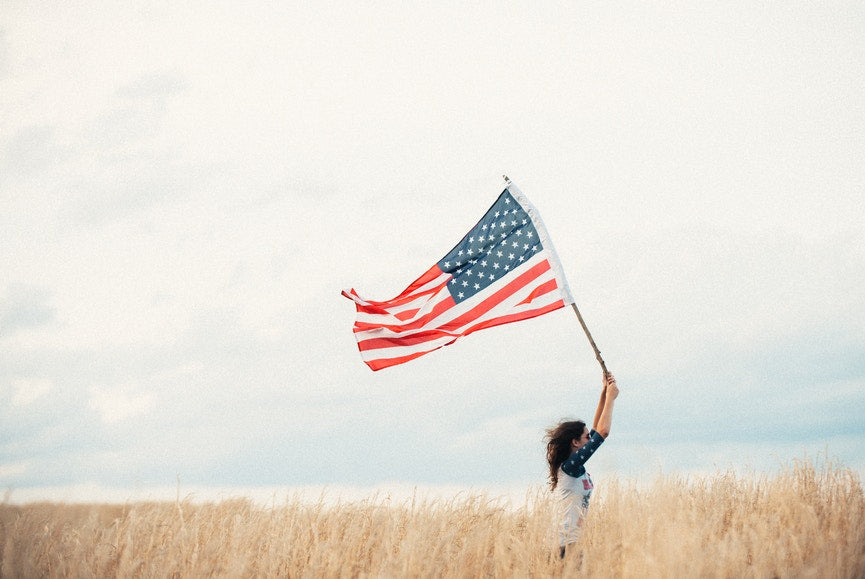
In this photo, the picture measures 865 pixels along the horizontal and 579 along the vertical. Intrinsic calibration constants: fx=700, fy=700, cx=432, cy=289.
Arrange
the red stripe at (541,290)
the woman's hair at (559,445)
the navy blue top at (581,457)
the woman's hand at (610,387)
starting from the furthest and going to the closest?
the red stripe at (541,290) → the woman's hand at (610,387) → the woman's hair at (559,445) → the navy blue top at (581,457)

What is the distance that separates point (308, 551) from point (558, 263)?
489 centimetres

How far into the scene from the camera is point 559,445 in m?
7.66

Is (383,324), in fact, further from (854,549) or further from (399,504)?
(854,549)

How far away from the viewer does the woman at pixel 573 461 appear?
23.9ft

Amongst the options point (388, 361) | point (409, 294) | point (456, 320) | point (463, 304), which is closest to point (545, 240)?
point (463, 304)

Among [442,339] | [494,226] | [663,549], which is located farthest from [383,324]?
[663,549]

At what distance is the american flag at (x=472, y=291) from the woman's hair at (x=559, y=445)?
182 cm

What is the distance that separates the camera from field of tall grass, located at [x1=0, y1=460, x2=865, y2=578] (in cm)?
757

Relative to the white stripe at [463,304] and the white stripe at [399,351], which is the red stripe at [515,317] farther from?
the white stripe at [399,351]

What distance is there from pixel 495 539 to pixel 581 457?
2.95m

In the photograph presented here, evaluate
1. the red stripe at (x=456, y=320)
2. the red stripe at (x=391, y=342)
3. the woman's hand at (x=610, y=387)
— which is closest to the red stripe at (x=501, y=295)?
the red stripe at (x=456, y=320)

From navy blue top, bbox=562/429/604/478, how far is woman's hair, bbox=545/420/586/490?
0.89 feet

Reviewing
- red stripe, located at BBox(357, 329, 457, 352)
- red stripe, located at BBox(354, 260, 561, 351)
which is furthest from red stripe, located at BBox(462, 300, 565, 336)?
red stripe, located at BBox(357, 329, 457, 352)

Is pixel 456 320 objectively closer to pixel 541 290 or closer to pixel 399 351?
pixel 399 351
